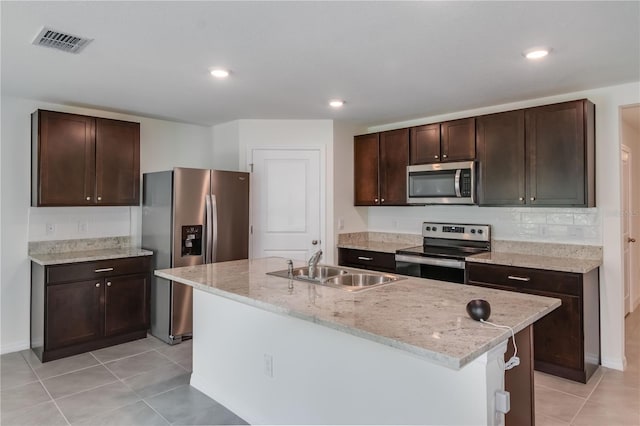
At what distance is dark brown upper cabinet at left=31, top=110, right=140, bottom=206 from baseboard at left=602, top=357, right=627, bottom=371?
4.61 metres

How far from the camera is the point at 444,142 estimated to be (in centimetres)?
405

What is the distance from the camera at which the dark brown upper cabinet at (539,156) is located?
10.5 ft

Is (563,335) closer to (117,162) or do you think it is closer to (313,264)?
(313,264)

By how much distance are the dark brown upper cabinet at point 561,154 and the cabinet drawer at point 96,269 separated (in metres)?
3.73

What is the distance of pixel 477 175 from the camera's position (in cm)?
382

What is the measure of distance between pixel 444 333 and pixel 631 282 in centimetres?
484

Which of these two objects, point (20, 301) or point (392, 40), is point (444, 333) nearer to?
point (392, 40)

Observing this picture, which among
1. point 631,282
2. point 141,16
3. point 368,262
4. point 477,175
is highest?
point 141,16

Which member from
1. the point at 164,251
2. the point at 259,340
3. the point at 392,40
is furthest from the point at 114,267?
the point at 392,40

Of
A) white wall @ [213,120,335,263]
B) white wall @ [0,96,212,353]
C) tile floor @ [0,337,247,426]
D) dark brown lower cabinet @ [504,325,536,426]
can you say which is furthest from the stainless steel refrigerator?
dark brown lower cabinet @ [504,325,536,426]

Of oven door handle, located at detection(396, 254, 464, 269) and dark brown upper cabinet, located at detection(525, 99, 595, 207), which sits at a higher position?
dark brown upper cabinet, located at detection(525, 99, 595, 207)

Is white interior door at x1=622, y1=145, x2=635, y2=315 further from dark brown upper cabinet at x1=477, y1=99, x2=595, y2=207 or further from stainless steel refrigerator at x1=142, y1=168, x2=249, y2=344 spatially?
stainless steel refrigerator at x1=142, y1=168, x2=249, y2=344

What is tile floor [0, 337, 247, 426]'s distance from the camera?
2.53m

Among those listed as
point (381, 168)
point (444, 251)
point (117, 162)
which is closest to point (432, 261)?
point (444, 251)
